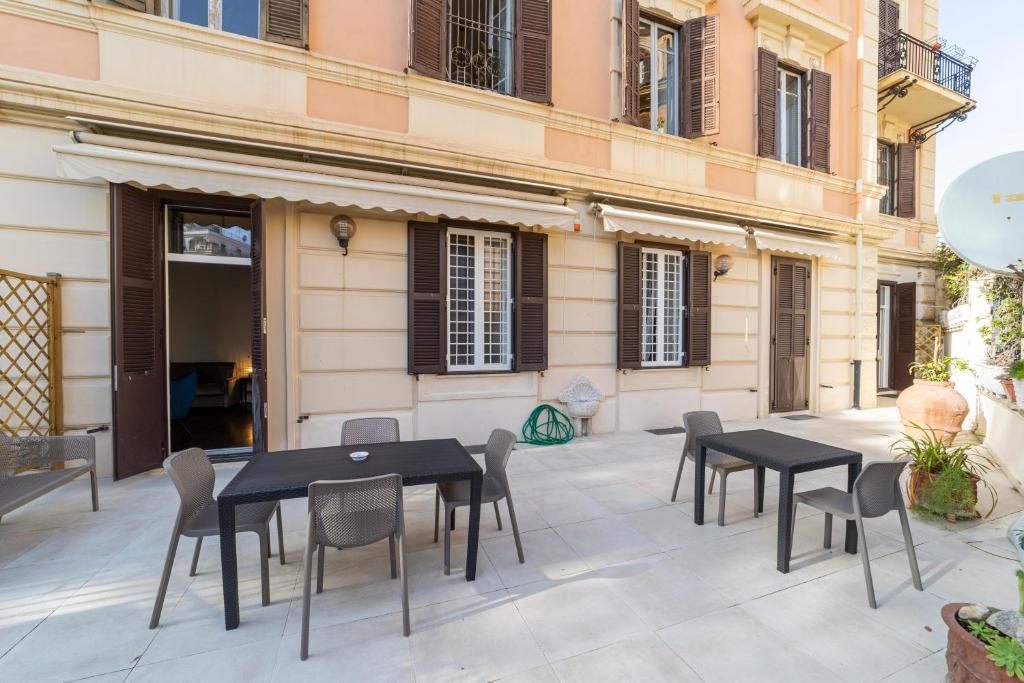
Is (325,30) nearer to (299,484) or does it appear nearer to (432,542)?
(299,484)

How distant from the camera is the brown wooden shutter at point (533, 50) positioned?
616 cm

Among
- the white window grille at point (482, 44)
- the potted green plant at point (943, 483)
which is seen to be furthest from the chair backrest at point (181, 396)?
the potted green plant at point (943, 483)

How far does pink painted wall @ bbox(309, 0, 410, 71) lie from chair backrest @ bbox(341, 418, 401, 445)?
451 centimetres

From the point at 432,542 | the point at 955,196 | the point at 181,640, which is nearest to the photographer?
the point at 181,640

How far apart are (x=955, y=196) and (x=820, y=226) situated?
517 cm

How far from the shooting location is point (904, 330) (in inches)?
419

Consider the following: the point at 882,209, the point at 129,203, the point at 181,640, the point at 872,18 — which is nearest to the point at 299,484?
the point at 181,640

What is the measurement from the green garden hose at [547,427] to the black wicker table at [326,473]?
3.03 metres

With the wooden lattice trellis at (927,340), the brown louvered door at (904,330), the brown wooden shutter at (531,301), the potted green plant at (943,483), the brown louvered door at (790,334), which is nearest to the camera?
the potted green plant at (943,483)

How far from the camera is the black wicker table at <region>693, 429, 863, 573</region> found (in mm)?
3025

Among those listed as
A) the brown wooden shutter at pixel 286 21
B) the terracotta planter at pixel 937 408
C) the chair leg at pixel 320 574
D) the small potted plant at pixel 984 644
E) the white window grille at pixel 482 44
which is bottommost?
the chair leg at pixel 320 574

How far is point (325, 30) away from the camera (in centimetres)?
536

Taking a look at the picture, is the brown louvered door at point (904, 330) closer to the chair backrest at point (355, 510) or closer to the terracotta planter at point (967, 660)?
the terracotta planter at point (967, 660)

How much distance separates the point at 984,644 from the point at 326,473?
10.5 ft
